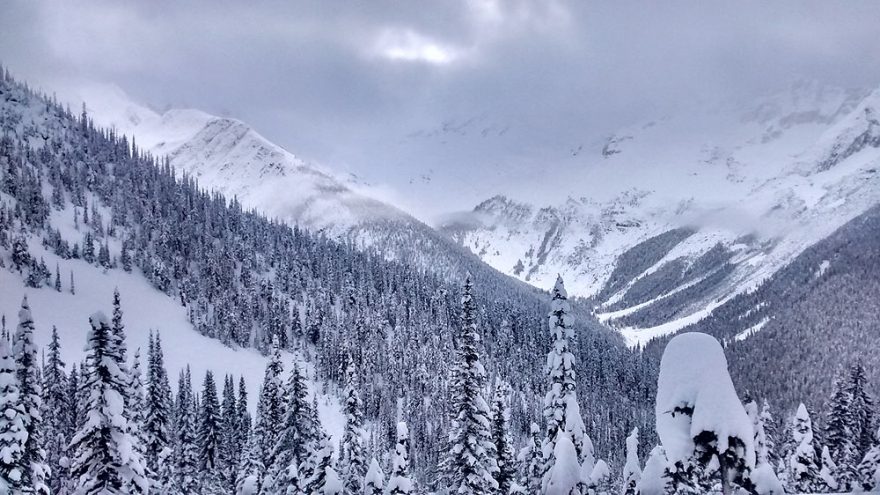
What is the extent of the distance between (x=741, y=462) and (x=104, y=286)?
211m

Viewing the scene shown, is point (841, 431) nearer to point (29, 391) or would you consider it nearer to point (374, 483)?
point (374, 483)

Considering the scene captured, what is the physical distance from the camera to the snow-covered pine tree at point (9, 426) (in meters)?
26.4

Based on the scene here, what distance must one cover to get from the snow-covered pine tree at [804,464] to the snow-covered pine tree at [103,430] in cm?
3888

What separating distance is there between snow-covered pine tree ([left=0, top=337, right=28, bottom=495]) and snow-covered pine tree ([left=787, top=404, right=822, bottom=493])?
4317 centimetres

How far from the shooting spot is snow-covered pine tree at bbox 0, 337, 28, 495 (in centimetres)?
2636

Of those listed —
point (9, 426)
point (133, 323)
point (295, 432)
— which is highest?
point (133, 323)

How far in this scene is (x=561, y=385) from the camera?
90.2 ft

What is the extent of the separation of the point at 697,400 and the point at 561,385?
54.5ft

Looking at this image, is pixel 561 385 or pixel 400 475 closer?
pixel 561 385

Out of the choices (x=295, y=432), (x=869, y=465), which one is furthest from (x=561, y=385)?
(x=869, y=465)

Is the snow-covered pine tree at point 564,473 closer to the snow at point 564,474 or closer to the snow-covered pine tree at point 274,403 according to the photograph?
the snow at point 564,474

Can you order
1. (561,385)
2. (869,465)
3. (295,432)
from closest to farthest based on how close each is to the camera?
(561,385) < (869,465) < (295,432)

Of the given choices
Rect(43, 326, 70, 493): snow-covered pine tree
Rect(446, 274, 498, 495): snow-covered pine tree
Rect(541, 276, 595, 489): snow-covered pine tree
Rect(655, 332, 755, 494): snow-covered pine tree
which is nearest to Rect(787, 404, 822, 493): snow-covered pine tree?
Rect(541, 276, 595, 489): snow-covered pine tree

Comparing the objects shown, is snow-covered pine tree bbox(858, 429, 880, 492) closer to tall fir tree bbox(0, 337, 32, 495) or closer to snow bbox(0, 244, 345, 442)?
tall fir tree bbox(0, 337, 32, 495)
